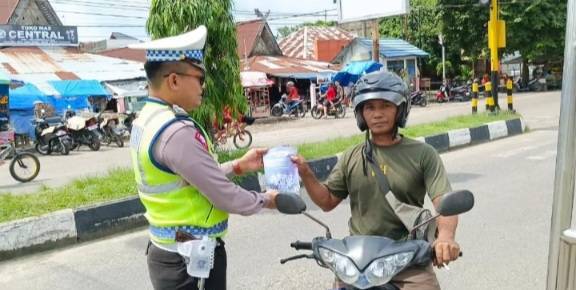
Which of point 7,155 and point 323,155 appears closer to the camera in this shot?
point 323,155

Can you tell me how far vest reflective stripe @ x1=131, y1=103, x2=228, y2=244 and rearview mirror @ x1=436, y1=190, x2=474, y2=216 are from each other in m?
0.81

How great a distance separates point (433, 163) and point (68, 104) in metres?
21.0

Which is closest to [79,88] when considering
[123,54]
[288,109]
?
[288,109]

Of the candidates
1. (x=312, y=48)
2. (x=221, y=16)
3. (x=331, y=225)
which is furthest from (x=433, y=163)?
(x=312, y=48)

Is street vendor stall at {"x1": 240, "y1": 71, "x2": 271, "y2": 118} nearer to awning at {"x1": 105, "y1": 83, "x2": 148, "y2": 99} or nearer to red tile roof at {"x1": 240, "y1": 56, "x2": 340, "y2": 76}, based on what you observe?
red tile roof at {"x1": 240, "y1": 56, "x2": 340, "y2": 76}

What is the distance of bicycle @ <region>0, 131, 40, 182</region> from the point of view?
10.2m

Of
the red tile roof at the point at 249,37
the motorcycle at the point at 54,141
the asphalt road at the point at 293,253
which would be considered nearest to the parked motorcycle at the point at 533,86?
the red tile roof at the point at 249,37

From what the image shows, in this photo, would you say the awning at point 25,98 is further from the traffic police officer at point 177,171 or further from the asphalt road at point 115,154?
the traffic police officer at point 177,171

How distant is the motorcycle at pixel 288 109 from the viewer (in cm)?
2477

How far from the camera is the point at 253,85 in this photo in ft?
79.0

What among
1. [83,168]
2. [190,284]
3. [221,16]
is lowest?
[83,168]

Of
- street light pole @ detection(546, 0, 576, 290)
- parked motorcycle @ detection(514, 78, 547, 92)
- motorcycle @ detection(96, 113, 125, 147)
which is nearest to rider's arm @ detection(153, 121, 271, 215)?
street light pole @ detection(546, 0, 576, 290)

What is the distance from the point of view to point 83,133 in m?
16.3

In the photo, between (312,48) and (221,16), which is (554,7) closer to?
(312,48)
